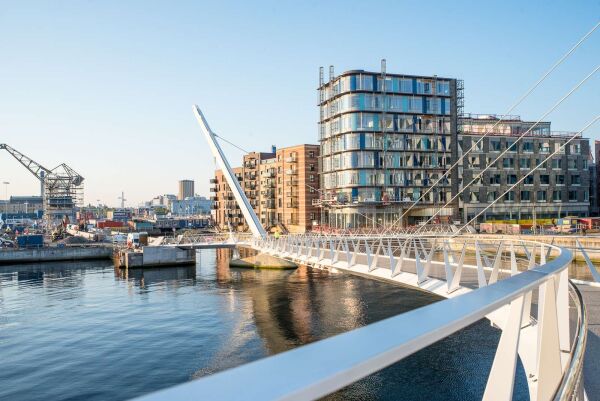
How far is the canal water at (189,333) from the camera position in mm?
21422

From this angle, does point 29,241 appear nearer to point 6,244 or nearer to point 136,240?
point 6,244

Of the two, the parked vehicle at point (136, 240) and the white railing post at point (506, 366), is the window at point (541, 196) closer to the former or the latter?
the parked vehicle at point (136, 240)

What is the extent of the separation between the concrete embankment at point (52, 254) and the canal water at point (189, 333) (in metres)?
23.3

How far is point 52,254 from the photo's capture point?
79.6 metres

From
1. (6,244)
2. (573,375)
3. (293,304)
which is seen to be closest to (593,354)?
(573,375)

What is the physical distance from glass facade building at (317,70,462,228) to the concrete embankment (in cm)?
3672

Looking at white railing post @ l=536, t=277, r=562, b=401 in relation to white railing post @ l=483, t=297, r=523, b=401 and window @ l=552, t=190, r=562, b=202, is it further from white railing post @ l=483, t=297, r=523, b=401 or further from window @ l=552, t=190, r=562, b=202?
window @ l=552, t=190, r=562, b=202

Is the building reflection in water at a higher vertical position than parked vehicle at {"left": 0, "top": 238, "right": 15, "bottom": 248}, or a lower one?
lower

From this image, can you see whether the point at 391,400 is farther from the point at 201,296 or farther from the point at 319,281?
the point at 319,281

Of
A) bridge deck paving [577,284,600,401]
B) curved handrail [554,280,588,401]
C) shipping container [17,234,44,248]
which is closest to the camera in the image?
curved handrail [554,280,588,401]

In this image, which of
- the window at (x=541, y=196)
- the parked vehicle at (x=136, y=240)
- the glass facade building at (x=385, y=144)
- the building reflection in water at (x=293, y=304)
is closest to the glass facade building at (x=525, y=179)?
the window at (x=541, y=196)

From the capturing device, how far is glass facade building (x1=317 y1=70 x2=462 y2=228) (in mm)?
78750

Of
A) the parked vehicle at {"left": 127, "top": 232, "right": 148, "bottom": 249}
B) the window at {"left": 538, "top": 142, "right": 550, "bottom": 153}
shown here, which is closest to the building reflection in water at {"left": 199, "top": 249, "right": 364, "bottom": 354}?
the parked vehicle at {"left": 127, "top": 232, "right": 148, "bottom": 249}

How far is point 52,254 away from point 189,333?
5759 centimetres
